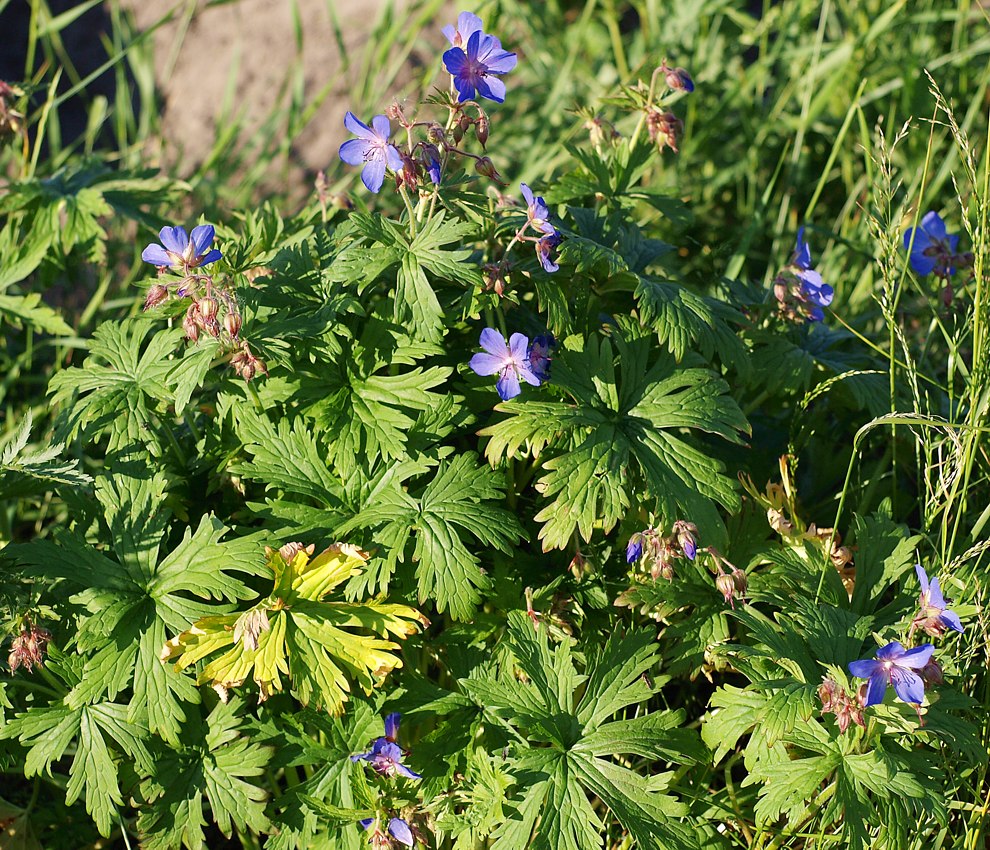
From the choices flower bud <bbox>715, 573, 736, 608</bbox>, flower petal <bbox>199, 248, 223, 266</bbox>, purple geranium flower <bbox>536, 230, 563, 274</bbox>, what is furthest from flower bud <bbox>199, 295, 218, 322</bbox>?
flower bud <bbox>715, 573, 736, 608</bbox>

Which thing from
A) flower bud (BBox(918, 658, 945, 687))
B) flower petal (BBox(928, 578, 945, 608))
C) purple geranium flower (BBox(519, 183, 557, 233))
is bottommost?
flower bud (BBox(918, 658, 945, 687))

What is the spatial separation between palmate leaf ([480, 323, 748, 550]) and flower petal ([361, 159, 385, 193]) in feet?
1.47

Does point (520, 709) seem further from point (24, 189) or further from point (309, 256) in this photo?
point (24, 189)

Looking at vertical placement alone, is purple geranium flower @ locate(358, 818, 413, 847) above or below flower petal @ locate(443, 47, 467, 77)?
below

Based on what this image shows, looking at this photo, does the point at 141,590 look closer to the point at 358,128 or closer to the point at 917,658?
the point at 358,128

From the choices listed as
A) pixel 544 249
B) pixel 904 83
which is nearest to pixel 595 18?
pixel 904 83

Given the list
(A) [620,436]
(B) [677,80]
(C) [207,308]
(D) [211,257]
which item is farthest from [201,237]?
(B) [677,80]

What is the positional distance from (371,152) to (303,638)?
0.86 metres

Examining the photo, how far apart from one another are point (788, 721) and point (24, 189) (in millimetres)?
2179

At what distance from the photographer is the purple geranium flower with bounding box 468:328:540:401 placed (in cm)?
175

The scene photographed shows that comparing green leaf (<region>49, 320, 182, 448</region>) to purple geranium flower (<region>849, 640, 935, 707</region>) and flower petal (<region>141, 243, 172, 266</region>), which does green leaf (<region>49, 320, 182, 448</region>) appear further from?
purple geranium flower (<region>849, 640, 935, 707</region>)

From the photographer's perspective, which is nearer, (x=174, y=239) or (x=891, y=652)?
(x=891, y=652)

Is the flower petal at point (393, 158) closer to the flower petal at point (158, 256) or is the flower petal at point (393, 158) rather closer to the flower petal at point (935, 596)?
the flower petal at point (158, 256)

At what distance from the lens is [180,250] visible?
1.77 meters
